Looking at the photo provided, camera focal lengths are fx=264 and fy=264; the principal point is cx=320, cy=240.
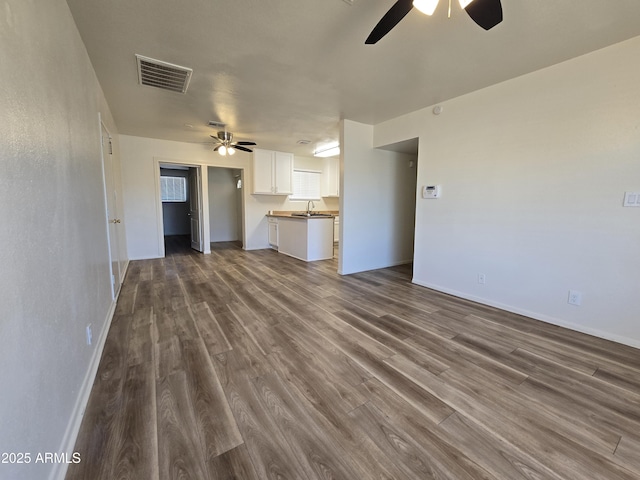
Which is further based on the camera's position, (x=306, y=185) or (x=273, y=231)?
(x=306, y=185)

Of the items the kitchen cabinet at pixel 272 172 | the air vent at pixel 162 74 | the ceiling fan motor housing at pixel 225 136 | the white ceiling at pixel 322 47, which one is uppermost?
the white ceiling at pixel 322 47

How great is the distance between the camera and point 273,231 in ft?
21.8

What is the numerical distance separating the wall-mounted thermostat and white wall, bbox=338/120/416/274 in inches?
38.1

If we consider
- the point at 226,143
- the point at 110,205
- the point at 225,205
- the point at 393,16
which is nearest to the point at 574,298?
the point at 393,16

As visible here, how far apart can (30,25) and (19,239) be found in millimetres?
980

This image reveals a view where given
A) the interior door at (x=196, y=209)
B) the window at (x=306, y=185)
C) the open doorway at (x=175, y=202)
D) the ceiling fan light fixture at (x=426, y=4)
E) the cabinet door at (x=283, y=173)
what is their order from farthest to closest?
the open doorway at (x=175, y=202), the window at (x=306, y=185), the cabinet door at (x=283, y=173), the interior door at (x=196, y=209), the ceiling fan light fixture at (x=426, y=4)

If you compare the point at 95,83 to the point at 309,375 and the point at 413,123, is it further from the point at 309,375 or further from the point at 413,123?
the point at 413,123

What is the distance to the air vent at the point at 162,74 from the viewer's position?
2.46 meters

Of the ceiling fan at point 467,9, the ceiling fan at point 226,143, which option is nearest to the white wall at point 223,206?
the ceiling fan at point 226,143

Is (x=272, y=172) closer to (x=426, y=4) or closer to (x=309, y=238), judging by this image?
(x=309, y=238)

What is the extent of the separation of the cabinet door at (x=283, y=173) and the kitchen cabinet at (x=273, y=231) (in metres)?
0.70

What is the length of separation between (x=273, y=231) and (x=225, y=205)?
89.5 inches

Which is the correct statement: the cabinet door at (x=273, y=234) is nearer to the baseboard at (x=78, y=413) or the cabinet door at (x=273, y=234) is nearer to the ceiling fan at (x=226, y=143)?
the ceiling fan at (x=226, y=143)

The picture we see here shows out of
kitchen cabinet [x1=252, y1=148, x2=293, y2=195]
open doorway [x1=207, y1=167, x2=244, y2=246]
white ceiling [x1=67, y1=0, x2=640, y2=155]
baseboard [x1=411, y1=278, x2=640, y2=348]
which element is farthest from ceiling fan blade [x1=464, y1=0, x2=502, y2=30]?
open doorway [x1=207, y1=167, x2=244, y2=246]
